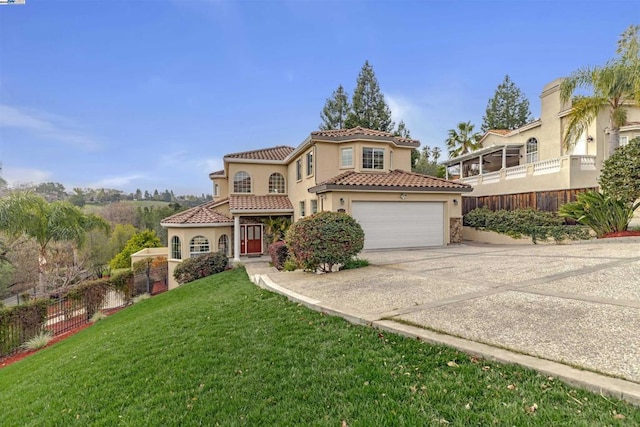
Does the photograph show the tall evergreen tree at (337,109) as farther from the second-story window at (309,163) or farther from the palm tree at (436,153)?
the palm tree at (436,153)

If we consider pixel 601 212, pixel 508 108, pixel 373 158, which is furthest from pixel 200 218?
pixel 508 108

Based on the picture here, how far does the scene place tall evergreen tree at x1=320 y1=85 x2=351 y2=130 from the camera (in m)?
35.5

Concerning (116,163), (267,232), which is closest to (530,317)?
(267,232)

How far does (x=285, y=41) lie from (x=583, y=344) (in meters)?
20.4

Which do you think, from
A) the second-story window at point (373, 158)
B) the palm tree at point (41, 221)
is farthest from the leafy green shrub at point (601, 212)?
the palm tree at point (41, 221)

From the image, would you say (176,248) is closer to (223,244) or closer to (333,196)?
(223,244)

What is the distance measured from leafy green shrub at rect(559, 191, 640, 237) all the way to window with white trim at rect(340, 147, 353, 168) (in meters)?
10.3


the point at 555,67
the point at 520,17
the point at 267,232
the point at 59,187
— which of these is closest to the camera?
the point at 520,17

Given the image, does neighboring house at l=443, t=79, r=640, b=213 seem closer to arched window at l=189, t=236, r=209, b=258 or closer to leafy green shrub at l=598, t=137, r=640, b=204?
leafy green shrub at l=598, t=137, r=640, b=204

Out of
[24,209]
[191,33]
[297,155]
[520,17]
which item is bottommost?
[24,209]

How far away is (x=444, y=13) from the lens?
1473 cm

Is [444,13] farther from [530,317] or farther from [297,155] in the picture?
[530,317]

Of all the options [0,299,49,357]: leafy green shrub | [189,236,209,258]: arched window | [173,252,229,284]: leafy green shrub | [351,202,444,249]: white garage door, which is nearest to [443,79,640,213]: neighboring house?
[351,202,444,249]: white garage door

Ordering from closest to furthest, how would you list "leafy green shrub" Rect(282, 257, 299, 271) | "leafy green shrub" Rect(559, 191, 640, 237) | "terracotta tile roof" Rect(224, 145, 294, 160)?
"leafy green shrub" Rect(282, 257, 299, 271) < "leafy green shrub" Rect(559, 191, 640, 237) < "terracotta tile roof" Rect(224, 145, 294, 160)
